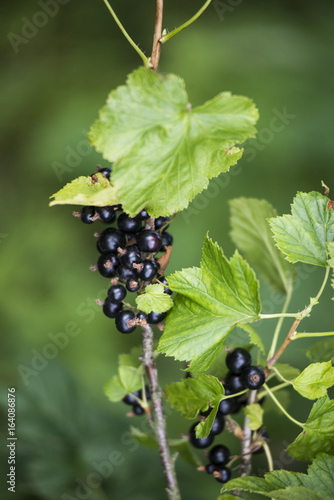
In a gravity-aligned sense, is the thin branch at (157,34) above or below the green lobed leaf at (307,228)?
above

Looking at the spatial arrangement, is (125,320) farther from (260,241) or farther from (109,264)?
(260,241)

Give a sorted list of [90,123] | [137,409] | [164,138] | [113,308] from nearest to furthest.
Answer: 1. [164,138]
2. [113,308]
3. [137,409]
4. [90,123]

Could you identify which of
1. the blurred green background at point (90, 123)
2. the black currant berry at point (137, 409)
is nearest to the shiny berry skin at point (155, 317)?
the black currant berry at point (137, 409)

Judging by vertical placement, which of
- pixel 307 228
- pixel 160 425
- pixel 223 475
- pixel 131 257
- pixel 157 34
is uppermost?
pixel 157 34

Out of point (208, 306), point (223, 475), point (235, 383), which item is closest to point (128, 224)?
point (208, 306)

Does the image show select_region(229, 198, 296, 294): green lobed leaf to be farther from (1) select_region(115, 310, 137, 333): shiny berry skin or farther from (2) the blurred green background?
(2) the blurred green background

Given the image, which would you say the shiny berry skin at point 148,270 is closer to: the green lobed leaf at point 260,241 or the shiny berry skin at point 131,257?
the shiny berry skin at point 131,257
